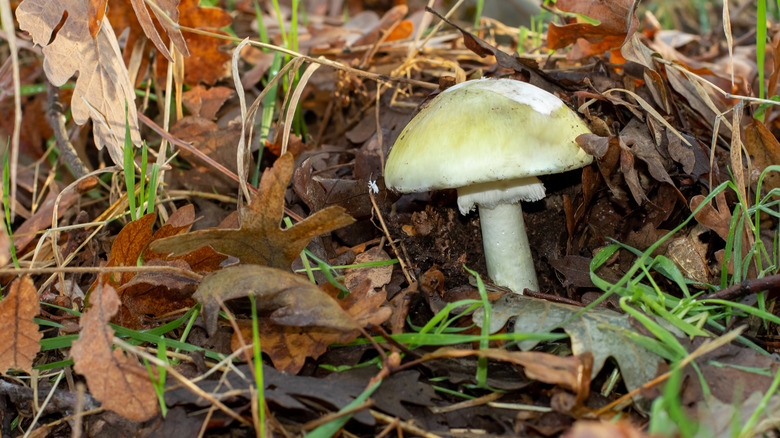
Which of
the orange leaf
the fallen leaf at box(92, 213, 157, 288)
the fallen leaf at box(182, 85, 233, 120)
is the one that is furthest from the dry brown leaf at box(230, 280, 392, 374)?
the fallen leaf at box(182, 85, 233, 120)

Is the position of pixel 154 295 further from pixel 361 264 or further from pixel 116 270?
pixel 361 264

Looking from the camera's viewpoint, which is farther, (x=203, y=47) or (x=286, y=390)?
(x=203, y=47)

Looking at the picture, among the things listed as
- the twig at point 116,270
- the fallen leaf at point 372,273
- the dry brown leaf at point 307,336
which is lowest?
the fallen leaf at point 372,273

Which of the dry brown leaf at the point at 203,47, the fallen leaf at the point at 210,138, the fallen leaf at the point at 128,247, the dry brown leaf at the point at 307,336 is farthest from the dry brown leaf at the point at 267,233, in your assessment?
the dry brown leaf at the point at 203,47

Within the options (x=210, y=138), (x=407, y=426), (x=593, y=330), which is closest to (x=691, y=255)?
(x=593, y=330)

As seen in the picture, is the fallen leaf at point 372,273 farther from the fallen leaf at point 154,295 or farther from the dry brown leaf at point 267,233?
the fallen leaf at point 154,295

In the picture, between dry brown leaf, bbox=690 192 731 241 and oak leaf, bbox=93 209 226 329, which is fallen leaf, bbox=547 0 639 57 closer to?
dry brown leaf, bbox=690 192 731 241
